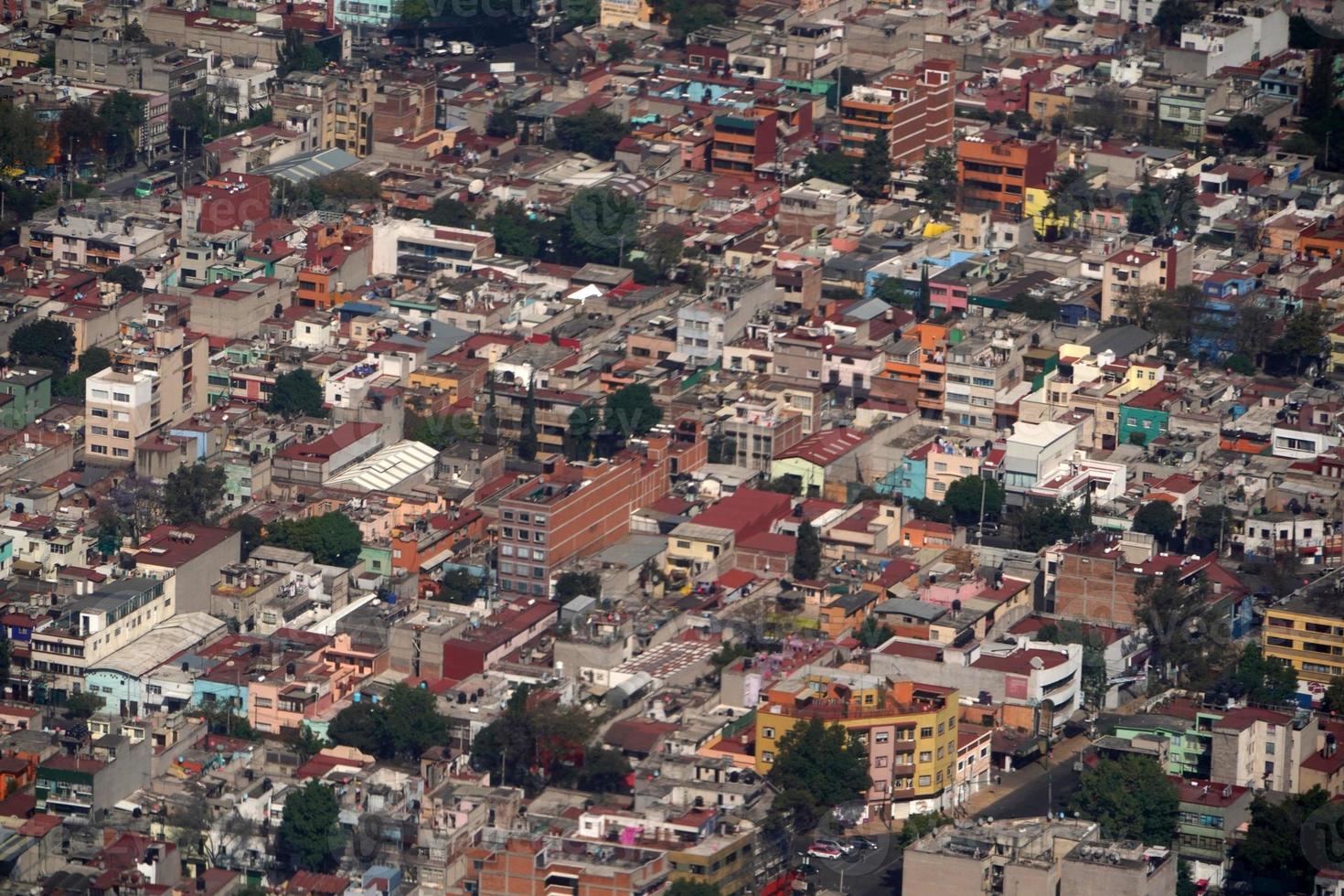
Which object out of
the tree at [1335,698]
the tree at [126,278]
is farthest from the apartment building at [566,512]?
the tree at [1335,698]

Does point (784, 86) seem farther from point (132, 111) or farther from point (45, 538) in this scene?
point (45, 538)

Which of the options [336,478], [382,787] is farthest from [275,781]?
[336,478]

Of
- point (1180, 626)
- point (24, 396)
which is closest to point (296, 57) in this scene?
point (24, 396)

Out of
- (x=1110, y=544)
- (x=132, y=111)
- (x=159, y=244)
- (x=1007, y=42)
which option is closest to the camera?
(x=1110, y=544)

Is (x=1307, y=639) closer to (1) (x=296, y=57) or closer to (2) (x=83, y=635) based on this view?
(2) (x=83, y=635)

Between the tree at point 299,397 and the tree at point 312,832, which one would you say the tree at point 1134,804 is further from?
the tree at point 299,397

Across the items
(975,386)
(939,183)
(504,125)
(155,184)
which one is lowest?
(155,184)

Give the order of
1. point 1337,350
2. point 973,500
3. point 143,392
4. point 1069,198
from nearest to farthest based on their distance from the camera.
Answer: point 973,500 < point 143,392 < point 1337,350 < point 1069,198
